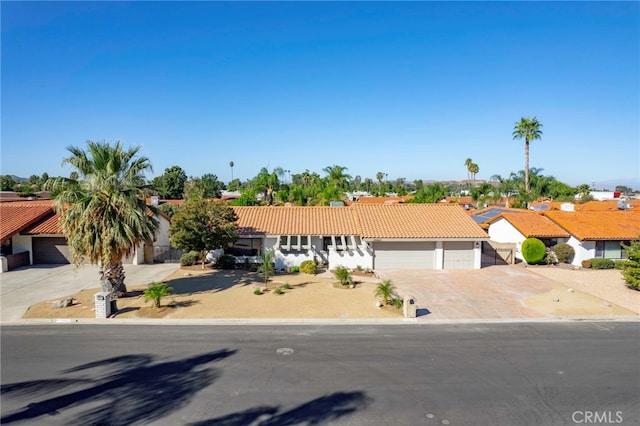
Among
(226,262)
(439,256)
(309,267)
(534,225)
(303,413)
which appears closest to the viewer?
(303,413)

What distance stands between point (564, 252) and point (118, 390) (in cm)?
3205

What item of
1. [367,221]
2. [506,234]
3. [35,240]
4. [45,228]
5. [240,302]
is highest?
[367,221]

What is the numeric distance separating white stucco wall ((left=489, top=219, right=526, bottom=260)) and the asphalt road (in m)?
15.9

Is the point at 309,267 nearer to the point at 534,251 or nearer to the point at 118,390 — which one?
the point at 118,390

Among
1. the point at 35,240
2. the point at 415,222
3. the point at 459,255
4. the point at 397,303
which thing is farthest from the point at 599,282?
the point at 35,240

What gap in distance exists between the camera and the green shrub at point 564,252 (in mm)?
30411

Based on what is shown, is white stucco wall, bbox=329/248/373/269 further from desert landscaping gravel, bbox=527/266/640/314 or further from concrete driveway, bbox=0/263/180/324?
desert landscaping gravel, bbox=527/266/640/314

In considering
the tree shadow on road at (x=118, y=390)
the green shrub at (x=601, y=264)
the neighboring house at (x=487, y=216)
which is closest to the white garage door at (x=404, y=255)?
the neighboring house at (x=487, y=216)

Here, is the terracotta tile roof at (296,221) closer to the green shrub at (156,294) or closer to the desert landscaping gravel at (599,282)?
the green shrub at (156,294)

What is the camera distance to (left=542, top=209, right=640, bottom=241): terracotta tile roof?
99.1 ft

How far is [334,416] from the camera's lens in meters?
10.0

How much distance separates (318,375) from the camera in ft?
40.0

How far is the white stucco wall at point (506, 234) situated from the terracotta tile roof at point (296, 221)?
14484 mm

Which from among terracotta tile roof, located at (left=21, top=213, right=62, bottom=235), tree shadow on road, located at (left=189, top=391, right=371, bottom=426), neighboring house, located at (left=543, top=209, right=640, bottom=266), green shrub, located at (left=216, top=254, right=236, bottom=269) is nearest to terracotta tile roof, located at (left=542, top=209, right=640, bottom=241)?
neighboring house, located at (left=543, top=209, right=640, bottom=266)
